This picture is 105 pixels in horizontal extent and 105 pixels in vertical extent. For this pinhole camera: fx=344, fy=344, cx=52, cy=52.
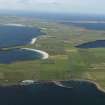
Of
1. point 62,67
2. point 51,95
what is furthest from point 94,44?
point 51,95

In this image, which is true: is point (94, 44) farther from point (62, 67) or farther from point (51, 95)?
point (51, 95)

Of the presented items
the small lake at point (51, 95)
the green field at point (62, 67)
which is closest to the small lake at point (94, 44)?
the green field at point (62, 67)

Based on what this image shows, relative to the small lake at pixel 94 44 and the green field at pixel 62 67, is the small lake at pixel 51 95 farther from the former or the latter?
the small lake at pixel 94 44

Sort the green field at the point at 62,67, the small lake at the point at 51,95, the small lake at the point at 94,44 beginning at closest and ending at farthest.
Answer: the small lake at the point at 51,95 < the green field at the point at 62,67 < the small lake at the point at 94,44

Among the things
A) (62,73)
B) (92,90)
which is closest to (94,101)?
(92,90)

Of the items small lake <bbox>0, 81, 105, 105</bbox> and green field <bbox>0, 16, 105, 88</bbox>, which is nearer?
small lake <bbox>0, 81, 105, 105</bbox>

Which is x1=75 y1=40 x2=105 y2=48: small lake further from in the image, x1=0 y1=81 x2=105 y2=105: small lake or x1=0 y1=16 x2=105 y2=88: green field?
x1=0 y1=81 x2=105 y2=105: small lake

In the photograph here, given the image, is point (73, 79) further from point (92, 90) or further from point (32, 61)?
point (32, 61)

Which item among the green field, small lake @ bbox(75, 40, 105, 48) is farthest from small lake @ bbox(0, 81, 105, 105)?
small lake @ bbox(75, 40, 105, 48)
